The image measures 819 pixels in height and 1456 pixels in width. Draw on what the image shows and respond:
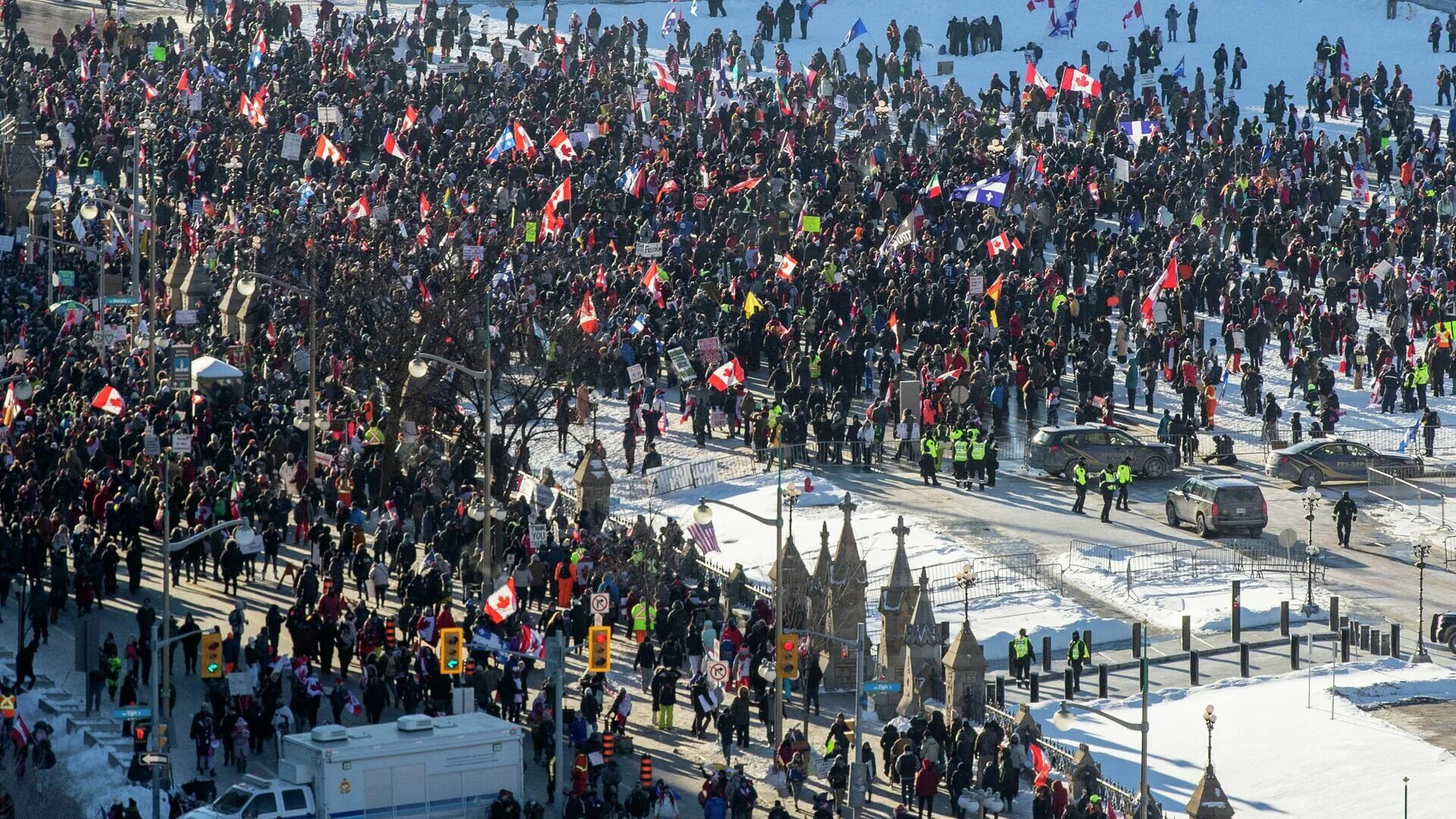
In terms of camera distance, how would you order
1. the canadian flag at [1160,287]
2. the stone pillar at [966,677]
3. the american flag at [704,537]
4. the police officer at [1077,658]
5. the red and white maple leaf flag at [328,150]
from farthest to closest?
the red and white maple leaf flag at [328,150]
the canadian flag at [1160,287]
the american flag at [704,537]
the police officer at [1077,658]
the stone pillar at [966,677]

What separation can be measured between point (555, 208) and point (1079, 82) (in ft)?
49.9

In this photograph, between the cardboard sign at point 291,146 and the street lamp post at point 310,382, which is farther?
the cardboard sign at point 291,146

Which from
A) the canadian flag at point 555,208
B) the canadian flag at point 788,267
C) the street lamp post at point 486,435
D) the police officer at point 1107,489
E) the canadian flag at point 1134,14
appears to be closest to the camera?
the street lamp post at point 486,435

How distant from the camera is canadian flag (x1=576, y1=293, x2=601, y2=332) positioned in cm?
5544

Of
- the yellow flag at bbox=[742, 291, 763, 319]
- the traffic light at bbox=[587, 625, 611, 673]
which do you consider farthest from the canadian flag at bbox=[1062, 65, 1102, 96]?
the traffic light at bbox=[587, 625, 611, 673]

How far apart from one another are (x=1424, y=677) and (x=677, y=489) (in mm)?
16054

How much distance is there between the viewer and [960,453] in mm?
53969

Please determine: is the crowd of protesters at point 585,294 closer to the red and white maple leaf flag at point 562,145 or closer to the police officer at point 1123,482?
the red and white maple leaf flag at point 562,145

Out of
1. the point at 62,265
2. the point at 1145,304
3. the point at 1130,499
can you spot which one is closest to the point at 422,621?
the point at 1130,499

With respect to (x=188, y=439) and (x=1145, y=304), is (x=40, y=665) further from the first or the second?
(x=1145, y=304)

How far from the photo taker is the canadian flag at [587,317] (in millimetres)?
55438

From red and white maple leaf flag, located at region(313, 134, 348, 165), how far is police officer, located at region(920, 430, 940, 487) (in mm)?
18085

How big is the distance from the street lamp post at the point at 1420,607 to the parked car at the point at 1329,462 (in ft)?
15.2

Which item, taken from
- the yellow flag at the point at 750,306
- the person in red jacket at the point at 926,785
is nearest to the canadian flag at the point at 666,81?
the yellow flag at the point at 750,306
